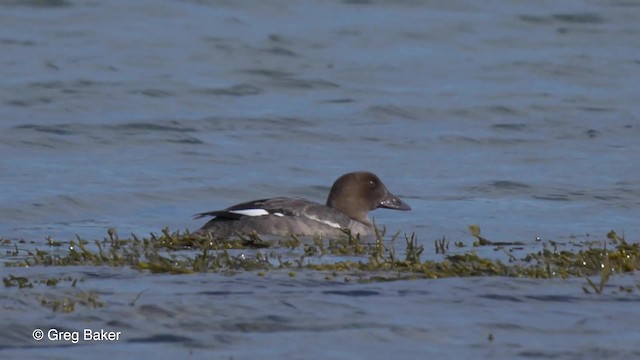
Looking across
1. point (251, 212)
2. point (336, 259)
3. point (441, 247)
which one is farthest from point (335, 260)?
point (251, 212)

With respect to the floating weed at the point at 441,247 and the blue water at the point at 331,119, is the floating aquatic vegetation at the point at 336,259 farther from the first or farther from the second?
the blue water at the point at 331,119

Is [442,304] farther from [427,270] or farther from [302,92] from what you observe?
[302,92]

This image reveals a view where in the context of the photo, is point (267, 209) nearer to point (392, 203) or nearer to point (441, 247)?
point (392, 203)

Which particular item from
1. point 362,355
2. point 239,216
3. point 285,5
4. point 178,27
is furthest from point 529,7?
point 362,355

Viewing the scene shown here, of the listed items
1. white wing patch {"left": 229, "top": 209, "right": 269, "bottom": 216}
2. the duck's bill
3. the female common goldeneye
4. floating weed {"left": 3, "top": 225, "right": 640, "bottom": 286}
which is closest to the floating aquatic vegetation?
floating weed {"left": 3, "top": 225, "right": 640, "bottom": 286}

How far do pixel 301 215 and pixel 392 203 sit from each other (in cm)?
155

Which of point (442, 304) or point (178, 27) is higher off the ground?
point (178, 27)

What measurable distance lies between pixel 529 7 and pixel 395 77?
6.20 metres

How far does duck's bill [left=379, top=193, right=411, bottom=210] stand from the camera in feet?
47.9

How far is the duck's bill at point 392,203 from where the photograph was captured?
14609 millimetres

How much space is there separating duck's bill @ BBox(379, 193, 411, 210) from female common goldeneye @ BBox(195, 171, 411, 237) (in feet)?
0.08

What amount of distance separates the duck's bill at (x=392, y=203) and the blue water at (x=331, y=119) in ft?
0.72

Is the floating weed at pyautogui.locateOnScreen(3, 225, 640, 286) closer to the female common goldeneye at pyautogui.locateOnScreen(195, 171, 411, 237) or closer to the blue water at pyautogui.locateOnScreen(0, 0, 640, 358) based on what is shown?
the blue water at pyautogui.locateOnScreen(0, 0, 640, 358)

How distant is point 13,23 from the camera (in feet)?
89.9
